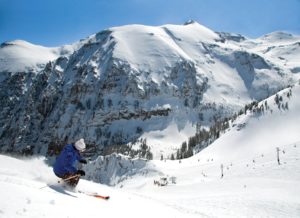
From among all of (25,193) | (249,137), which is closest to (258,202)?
(25,193)

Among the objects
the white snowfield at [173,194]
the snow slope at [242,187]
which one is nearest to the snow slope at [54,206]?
the white snowfield at [173,194]

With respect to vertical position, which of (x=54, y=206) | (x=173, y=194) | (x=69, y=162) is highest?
→ (x=69, y=162)

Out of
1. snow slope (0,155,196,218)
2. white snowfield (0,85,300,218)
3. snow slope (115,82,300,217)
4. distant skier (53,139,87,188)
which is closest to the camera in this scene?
snow slope (0,155,196,218)

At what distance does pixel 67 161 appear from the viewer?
17.9 meters

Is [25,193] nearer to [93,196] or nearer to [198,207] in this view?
[93,196]

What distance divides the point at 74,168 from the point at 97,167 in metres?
107

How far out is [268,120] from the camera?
132 meters

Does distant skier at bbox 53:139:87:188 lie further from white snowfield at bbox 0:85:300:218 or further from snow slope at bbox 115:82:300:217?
snow slope at bbox 115:82:300:217

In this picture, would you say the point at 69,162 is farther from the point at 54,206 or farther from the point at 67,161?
the point at 54,206

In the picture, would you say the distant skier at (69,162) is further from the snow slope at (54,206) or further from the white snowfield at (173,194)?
the white snowfield at (173,194)

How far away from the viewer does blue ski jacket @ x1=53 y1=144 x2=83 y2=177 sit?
1772 cm

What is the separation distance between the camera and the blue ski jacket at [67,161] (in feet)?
58.1

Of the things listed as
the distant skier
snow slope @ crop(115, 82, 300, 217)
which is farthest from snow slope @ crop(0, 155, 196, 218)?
snow slope @ crop(115, 82, 300, 217)

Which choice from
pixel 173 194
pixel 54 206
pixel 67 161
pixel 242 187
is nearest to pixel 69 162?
pixel 67 161
